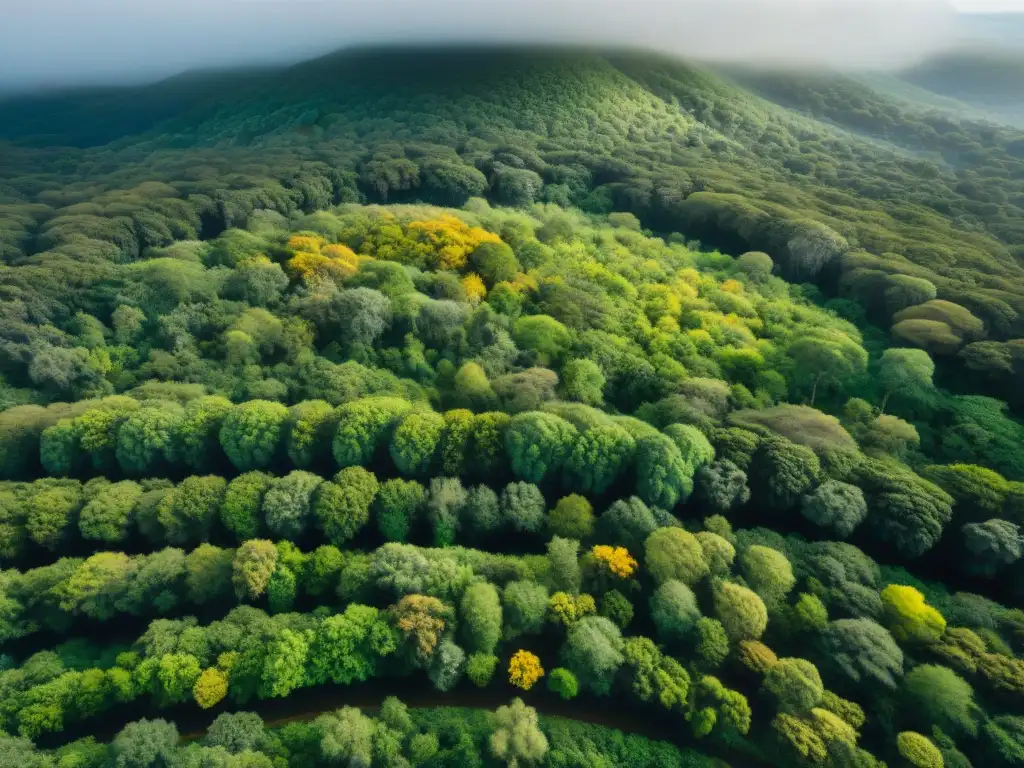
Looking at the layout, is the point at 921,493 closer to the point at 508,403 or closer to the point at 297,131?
the point at 508,403

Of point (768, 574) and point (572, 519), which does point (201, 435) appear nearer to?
point (572, 519)

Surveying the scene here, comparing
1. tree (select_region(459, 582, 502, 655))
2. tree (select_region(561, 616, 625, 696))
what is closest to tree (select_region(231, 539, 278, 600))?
tree (select_region(459, 582, 502, 655))

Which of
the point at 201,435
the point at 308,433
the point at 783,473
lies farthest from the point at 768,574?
the point at 201,435

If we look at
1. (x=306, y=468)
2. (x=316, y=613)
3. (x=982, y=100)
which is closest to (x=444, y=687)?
(x=316, y=613)

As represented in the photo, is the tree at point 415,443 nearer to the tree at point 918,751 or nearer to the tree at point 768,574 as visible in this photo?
the tree at point 768,574

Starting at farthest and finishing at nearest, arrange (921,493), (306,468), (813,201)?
(813,201)
(306,468)
(921,493)
